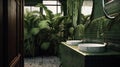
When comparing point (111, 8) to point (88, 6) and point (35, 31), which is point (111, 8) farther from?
point (35, 31)

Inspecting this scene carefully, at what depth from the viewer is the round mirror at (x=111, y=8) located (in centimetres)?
258

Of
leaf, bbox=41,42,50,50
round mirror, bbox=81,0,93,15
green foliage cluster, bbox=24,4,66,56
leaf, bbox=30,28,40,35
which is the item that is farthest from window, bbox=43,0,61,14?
round mirror, bbox=81,0,93,15

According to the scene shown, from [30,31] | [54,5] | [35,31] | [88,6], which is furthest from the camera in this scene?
[54,5]

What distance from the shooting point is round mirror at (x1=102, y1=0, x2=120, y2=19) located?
2.58m

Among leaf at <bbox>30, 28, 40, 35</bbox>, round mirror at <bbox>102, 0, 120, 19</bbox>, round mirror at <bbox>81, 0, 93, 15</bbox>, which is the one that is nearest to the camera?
round mirror at <bbox>102, 0, 120, 19</bbox>

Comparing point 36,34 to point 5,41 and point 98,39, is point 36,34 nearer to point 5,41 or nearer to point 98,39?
point 98,39

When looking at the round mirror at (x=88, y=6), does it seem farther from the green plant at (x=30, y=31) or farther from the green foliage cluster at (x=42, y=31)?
the green plant at (x=30, y=31)

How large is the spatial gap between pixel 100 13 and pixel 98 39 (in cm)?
44

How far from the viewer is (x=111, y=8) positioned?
9.09 feet

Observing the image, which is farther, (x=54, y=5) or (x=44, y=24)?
(x=54, y=5)

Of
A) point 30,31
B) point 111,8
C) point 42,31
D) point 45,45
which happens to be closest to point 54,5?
point 42,31

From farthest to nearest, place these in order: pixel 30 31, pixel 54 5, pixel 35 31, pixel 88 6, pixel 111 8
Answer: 1. pixel 54 5
2. pixel 30 31
3. pixel 35 31
4. pixel 88 6
5. pixel 111 8

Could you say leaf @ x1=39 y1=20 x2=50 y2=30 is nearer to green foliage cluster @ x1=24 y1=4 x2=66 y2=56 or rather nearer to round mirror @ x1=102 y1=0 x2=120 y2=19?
green foliage cluster @ x1=24 y1=4 x2=66 y2=56

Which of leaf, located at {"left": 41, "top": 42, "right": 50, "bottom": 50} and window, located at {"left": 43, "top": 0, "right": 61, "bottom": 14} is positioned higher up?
window, located at {"left": 43, "top": 0, "right": 61, "bottom": 14}
